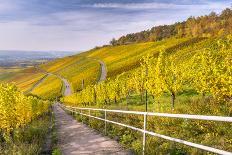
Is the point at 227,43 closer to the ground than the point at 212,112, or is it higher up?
Answer: higher up

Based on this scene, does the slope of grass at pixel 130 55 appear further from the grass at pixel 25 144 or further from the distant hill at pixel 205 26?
the grass at pixel 25 144

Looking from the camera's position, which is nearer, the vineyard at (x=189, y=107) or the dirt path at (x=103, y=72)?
the vineyard at (x=189, y=107)

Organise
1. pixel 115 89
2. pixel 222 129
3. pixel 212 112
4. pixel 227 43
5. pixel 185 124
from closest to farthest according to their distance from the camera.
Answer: pixel 222 129
pixel 185 124
pixel 212 112
pixel 227 43
pixel 115 89

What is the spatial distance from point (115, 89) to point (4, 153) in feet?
164

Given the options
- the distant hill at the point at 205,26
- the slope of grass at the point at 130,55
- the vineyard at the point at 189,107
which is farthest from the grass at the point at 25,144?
the distant hill at the point at 205,26

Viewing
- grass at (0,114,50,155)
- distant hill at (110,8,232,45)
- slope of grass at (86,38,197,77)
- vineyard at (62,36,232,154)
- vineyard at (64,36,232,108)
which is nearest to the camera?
vineyard at (62,36,232,154)

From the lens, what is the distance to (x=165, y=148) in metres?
9.74

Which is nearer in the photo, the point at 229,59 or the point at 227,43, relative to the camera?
the point at 229,59

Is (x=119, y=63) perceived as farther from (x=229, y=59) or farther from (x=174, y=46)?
(x=229, y=59)

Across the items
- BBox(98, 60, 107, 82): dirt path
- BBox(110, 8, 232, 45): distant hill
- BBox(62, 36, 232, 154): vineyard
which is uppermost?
BBox(110, 8, 232, 45): distant hill

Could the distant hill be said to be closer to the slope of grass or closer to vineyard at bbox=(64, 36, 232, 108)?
the slope of grass

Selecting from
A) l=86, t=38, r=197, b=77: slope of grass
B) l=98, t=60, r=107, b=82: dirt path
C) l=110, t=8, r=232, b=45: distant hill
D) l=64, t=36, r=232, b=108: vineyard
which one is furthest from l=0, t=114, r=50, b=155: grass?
l=110, t=8, r=232, b=45: distant hill

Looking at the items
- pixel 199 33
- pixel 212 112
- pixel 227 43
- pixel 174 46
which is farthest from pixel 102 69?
pixel 212 112

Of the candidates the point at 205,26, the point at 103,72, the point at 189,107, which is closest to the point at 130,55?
the point at 103,72
